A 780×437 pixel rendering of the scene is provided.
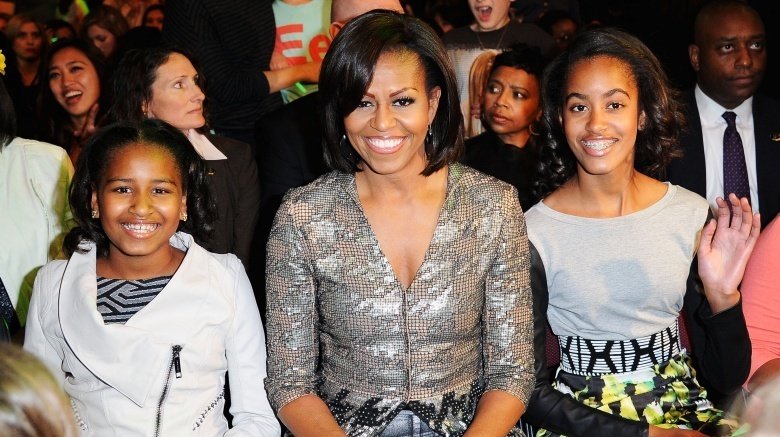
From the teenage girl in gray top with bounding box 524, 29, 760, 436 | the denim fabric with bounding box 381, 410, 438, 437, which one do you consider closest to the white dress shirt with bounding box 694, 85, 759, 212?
the teenage girl in gray top with bounding box 524, 29, 760, 436

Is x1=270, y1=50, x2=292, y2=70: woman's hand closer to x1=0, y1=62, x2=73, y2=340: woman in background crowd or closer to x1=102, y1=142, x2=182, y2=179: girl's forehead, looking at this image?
x1=0, y1=62, x2=73, y2=340: woman in background crowd

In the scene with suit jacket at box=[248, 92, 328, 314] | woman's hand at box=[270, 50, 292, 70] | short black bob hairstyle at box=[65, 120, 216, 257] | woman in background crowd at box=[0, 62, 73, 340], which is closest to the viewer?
short black bob hairstyle at box=[65, 120, 216, 257]

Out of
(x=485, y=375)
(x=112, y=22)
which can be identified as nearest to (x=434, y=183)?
(x=485, y=375)

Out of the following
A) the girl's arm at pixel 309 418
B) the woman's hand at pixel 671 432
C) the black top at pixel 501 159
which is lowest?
the woman's hand at pixel 671 432

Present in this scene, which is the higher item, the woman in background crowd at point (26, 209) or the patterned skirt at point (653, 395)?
the woman in background crowd at point (26, 209)

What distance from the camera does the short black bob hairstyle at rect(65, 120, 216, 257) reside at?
2707mm

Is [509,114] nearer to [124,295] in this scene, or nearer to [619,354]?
[619,354]

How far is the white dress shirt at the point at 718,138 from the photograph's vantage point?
414cm

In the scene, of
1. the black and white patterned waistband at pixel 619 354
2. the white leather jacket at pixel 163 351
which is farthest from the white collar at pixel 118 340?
the black and white patterned waistband at pixel 619 354

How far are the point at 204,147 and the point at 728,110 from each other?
218 centimetres

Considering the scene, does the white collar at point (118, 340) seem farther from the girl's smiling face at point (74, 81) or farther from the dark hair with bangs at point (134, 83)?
the girl's smiling face at point (74, 81)

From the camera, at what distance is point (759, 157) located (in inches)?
167

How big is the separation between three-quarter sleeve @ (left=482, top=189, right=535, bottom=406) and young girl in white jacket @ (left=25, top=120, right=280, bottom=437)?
60 centimetres

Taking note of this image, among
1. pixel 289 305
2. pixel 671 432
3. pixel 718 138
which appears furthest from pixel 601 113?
pixel 718 138
